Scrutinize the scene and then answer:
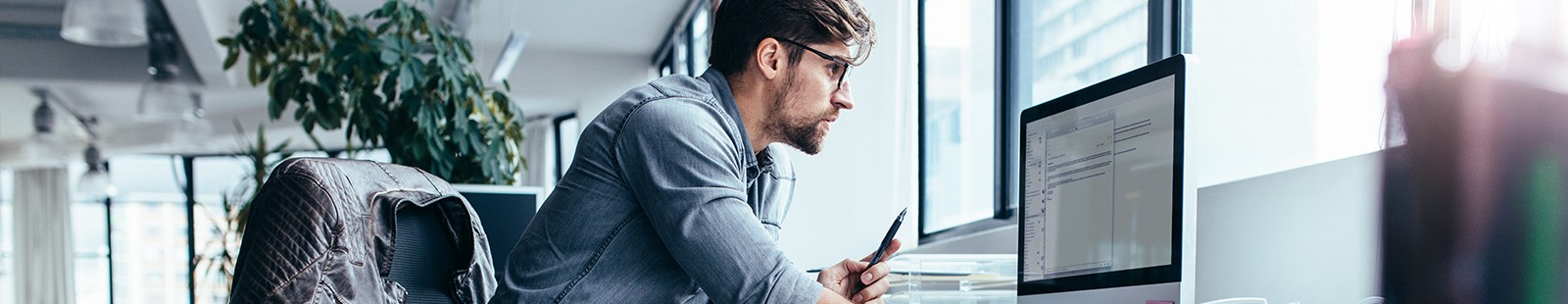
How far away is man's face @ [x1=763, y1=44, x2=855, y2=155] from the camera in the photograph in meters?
1.49

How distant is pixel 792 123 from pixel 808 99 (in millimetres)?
38

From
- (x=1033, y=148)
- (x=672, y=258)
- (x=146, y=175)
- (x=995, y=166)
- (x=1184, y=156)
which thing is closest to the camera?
(x=1184, y=156)

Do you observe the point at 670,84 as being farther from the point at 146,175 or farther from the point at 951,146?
the point at 146,175

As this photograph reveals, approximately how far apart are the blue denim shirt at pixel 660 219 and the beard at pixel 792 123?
56 mm

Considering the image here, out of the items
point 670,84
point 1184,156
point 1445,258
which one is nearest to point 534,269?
point 670,84

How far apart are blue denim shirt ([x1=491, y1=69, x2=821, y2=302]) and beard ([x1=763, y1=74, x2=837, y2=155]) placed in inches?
2.2

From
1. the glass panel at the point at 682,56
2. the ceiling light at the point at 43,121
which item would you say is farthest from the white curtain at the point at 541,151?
the ceiling light at the point at 43,121

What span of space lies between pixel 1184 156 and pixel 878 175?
2778mm

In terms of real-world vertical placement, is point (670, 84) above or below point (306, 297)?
above

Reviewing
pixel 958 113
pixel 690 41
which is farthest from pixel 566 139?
pixel 958 113

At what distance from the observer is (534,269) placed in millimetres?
1437

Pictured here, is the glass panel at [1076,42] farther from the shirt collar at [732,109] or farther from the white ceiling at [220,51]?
the white ceiling at [220,51]

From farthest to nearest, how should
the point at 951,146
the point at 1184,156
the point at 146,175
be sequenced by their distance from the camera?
the point at 146,175, the point at 951,146, the point at 1184,156

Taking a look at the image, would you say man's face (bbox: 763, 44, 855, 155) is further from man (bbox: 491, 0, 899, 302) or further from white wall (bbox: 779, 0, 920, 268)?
white wall (bbox: 779, 0, 920, 268)
